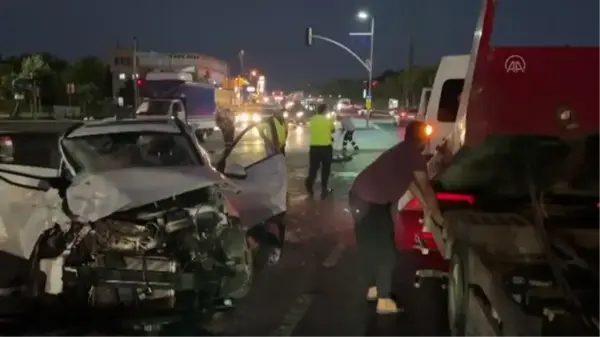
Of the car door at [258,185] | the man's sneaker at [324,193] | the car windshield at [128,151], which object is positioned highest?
the car windshield at [128,151]

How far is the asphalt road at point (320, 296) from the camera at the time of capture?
7.68 m

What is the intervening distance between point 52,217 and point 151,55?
67852 mm

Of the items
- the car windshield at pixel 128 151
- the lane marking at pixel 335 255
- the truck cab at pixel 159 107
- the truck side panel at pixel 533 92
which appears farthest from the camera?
the truck cab at pixel 159 107

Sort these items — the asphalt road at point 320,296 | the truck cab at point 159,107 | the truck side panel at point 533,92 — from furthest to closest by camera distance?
the truck cab at point 159,107 < the truck side panel at point 533,92 < the asphalt road at point 320,296

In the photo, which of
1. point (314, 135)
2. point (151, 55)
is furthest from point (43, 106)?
point (314, 135)

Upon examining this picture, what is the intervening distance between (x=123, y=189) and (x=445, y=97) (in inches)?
274

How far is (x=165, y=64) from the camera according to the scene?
2753 inches

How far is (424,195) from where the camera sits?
7.47m

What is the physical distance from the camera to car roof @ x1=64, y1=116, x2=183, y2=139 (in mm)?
9008

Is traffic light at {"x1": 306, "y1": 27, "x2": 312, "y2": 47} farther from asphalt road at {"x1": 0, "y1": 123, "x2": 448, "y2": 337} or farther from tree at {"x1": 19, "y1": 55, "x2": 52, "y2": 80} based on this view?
tree at {"x1": 19, "y1": 55, "x2": 52, "y2": 80}

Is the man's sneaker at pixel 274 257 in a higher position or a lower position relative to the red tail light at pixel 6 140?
lower

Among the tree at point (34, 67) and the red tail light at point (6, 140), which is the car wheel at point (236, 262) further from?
the tree at point (34, 67)

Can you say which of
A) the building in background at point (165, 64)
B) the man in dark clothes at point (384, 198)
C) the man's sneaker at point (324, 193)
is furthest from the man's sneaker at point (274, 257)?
the building in background at point (165, 64)

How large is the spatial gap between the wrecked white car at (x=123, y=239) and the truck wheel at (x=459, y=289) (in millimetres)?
2077
